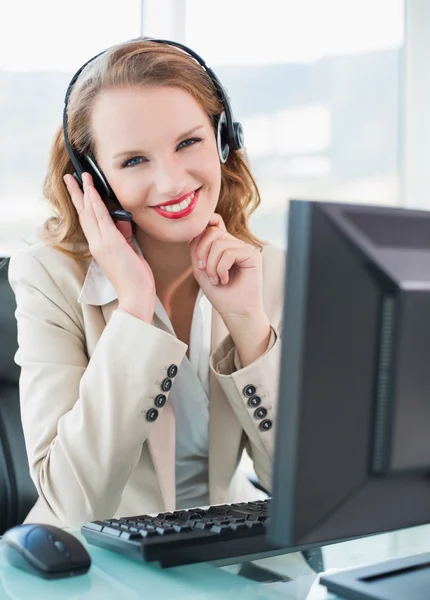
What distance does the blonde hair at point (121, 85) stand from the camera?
1.42 m

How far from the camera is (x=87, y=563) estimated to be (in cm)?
84

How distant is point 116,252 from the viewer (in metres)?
1.44

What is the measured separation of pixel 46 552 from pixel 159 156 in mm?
760

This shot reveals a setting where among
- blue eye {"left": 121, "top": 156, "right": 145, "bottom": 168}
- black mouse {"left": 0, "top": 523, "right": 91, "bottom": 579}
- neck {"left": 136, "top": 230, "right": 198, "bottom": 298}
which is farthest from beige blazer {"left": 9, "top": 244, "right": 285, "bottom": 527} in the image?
black mouse {"left": 0, "top": 523, "right": 91, "bottom": 579}

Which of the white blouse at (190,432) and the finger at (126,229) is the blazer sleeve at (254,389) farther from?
the finger at (126,229)

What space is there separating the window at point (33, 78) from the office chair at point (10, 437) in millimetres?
867

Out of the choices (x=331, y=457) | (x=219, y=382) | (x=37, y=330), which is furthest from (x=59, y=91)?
(x=331, y=457)

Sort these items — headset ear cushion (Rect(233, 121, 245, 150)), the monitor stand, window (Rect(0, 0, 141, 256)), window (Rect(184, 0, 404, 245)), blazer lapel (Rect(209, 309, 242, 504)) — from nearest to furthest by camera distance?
the monitor stand
blazer lapel (Rect(209, 309, 242, 504))
headset ear cushion (Rect(233, 121, 245, 150))
window (Rect(0, 0, 141, 256))
window (Rect(184, 0, 404, 245))

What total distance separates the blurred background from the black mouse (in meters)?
1.59

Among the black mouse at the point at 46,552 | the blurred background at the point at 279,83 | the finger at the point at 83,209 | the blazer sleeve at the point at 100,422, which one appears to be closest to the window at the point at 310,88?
the blurred background at the point at 279,83

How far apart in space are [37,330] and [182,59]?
1.83 ft

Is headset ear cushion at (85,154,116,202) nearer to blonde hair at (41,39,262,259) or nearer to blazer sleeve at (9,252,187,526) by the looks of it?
blonde hair at (41,39,262,259)

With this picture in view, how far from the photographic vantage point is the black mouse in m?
0.82

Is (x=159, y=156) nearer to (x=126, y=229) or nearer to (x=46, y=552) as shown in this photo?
(x=126, y=229)
